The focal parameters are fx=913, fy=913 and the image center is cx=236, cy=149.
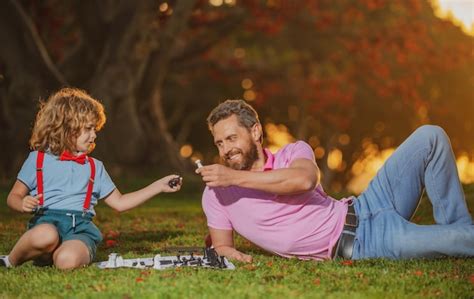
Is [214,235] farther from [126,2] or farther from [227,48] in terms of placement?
[227,48]

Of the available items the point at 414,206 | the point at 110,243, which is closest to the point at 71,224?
the point at 110,243

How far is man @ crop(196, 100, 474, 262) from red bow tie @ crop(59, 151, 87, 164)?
0.97 m

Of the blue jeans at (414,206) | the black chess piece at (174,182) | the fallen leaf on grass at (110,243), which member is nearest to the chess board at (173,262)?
the black chess piece at (174,182)

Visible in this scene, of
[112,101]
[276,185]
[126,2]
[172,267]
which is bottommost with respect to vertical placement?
[172,267]

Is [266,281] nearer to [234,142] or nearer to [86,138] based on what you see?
[234,142]

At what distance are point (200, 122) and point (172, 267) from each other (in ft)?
93.5

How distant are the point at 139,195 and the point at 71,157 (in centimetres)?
59

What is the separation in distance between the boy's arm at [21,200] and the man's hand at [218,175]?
1.21 metres

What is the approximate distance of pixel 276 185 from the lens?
641cm

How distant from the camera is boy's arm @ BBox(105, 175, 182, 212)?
6.66m

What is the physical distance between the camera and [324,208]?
270 inches

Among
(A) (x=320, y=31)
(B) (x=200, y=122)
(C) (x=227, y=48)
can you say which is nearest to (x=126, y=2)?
(A) (x=320, y=31)

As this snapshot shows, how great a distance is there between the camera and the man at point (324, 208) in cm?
673

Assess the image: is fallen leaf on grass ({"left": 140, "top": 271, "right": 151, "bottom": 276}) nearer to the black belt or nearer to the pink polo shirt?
the pink polo shirt
